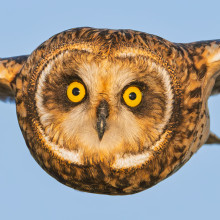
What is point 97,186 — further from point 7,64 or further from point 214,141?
point 214,141

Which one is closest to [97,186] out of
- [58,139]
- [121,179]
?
[121,179]

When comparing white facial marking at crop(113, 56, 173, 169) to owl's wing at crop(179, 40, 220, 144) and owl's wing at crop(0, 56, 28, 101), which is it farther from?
owl's wing at crop(0, 56, 28, 101)

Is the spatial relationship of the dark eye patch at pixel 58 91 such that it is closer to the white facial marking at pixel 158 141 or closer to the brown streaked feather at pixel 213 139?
the white facial marking at pixel 158 141

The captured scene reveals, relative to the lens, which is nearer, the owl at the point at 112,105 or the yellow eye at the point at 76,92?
the owl at the point at 112,105

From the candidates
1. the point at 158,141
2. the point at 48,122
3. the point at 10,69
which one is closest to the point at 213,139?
the point at 158,141

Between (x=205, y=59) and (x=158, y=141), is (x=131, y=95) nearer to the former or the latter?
(x=158, y=141)

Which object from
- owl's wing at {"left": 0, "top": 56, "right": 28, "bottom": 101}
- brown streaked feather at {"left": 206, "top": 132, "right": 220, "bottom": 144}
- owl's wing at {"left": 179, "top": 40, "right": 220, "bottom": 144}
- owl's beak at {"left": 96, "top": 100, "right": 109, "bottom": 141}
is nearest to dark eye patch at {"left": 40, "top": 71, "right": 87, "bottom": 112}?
owl's beak at {"left": 96, "top": 100, "right": 109, "bottom": 141}

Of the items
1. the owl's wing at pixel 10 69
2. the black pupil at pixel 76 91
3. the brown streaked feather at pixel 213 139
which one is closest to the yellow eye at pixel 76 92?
the black pupil at pixel 76 91
